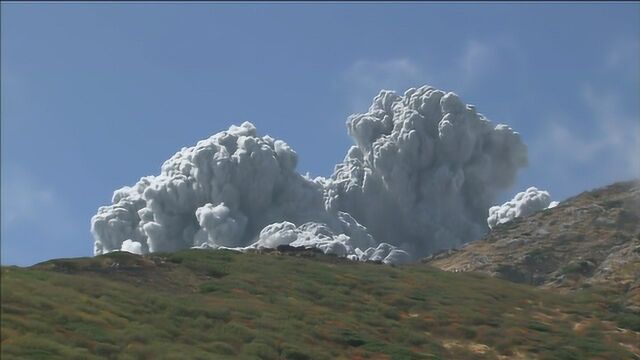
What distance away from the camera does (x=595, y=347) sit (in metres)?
62.1

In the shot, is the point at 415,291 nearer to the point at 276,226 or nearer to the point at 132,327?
the point at 132,327

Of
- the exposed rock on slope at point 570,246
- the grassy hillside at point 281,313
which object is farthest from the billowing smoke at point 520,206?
the grassy hillside at point 281,313

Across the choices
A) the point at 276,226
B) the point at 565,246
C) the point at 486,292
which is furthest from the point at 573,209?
the point at 276,226

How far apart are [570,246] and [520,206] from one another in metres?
71.5

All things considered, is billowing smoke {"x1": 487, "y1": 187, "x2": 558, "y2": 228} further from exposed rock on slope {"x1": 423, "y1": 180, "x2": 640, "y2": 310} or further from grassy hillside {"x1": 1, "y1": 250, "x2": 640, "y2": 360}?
grassy hillside {"x1": 1, "y1": 250, "x2": 640, "y2": 360}

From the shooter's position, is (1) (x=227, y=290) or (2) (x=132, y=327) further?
(1) (x=227, y=290)

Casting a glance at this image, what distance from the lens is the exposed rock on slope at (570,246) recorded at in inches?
4013

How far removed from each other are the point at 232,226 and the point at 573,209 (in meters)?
Result: 76.9

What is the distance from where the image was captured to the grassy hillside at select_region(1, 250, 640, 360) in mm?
45312

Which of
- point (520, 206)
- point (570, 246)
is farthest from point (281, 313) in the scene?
point (520, 206)

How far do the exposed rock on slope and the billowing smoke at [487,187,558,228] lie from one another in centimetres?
4524

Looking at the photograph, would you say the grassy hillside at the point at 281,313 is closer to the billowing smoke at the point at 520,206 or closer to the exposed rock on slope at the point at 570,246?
the exposed rock on slope at the point at 570,246

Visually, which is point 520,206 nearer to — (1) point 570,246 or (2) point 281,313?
(1) point 570,246

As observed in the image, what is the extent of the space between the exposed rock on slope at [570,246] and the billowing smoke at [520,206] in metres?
45.2
